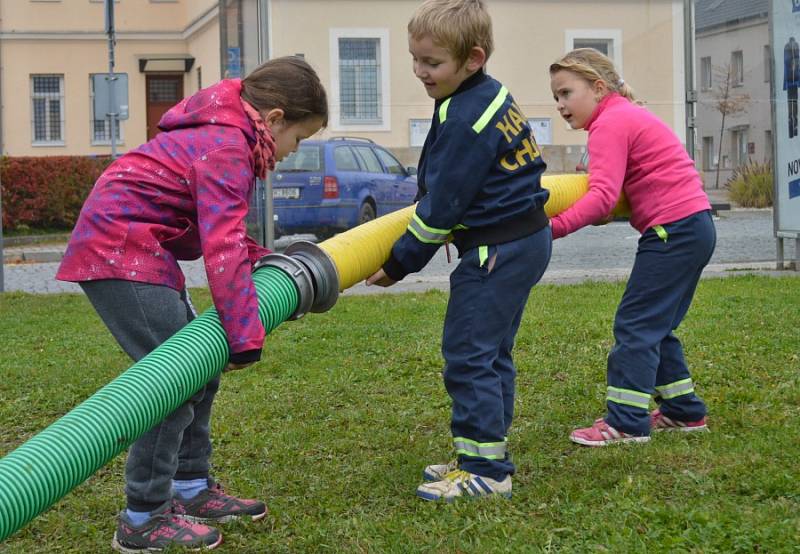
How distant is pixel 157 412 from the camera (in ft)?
11.2

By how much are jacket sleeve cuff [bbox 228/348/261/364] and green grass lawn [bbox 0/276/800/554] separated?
0.63m

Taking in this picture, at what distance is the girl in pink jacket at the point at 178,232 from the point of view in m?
3.49

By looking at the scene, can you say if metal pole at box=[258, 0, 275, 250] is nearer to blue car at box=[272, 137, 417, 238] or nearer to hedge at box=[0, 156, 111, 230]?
blue car at box=[272, 137, 417, 238]

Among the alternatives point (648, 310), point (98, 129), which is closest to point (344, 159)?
point (648, 310)

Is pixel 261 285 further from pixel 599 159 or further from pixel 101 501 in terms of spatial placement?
pixel 599 159

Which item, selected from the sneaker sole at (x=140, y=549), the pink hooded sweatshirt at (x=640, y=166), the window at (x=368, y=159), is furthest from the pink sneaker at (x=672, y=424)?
the window at (x=368, y=159)

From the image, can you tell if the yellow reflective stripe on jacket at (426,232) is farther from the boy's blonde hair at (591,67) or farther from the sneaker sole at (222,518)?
the boy's blonde hair at (591,67)

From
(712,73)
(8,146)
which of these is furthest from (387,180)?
(8,146)

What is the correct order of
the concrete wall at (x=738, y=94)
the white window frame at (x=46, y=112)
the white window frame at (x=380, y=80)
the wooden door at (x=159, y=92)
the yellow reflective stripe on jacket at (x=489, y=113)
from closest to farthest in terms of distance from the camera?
the yellow reflective stripe on jacket at (x=489, y=113) → the concrete wall at (x=738, y=94) → the white window frame at (x=380, y=80) → the wooden door at (x=159, y=92) → the white window frame at (x=46, y=112)

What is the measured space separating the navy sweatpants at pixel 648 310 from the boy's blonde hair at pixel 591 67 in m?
0.66

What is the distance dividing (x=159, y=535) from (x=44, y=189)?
20.9 m

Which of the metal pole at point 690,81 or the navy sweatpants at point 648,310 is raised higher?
the metal pole at point 690,81

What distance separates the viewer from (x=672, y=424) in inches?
199

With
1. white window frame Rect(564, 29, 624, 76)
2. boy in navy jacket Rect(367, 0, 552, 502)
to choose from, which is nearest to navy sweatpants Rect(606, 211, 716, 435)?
boy in navy jacket Rect(367, 0, 552, 502)
